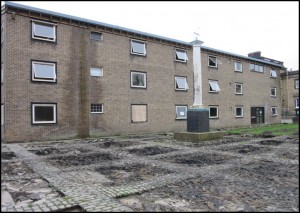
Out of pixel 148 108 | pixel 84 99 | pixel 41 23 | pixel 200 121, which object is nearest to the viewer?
pixel 200 121

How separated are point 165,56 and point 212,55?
6230 millimetres

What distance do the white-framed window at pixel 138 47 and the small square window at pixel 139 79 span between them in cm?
164

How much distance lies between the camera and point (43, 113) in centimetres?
1645

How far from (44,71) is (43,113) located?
2.59 meters

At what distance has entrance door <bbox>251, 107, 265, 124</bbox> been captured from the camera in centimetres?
3123

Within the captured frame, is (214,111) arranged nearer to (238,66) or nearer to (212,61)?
(212,61)

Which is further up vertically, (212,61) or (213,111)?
(212,61)

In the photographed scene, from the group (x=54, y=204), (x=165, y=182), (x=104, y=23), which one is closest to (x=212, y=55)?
(x=104, y=23)

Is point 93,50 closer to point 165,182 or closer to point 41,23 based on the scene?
point 41,23

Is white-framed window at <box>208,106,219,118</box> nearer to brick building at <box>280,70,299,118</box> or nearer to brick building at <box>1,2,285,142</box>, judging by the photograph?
brick building at <box>1,2,285,142</box>

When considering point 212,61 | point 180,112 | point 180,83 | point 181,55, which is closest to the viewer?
point 180,112

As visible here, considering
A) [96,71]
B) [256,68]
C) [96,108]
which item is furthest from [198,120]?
Result: [256,68]

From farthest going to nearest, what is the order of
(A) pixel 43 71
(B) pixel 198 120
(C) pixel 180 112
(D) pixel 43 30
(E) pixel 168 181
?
(C) pixel 180 112, (D) pixel 43 30, (A) pixel 43 71, (B) pixel 198 120, (E) pixel 168 181

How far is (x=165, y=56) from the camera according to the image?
23.0 metres
